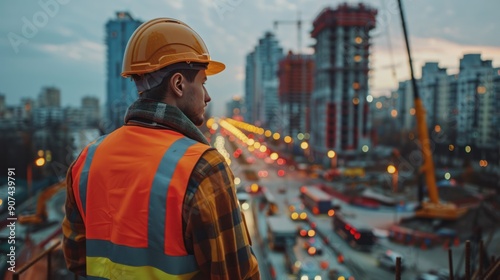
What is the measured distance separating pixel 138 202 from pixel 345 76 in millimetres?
35084

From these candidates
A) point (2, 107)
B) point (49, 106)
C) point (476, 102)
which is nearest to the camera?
point (2, 107)

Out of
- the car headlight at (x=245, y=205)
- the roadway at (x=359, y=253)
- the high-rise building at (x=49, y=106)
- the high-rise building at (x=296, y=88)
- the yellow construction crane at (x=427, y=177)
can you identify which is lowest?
the roadway at (x=359, y=253)

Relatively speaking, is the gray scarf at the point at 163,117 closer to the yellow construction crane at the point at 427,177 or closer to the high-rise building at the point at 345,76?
the yellow construction crane at the point at 427,177

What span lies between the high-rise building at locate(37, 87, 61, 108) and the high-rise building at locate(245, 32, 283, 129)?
140 ft

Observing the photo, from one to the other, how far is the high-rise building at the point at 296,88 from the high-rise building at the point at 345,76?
50.0 feet

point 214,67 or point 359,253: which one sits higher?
point 214,67

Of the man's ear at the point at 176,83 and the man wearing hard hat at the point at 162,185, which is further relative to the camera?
the man's ear at the point at 176,83

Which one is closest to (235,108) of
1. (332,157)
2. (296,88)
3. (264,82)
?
(264,82)

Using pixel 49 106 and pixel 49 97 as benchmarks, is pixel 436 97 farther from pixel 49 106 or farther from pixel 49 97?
pixel 49 97

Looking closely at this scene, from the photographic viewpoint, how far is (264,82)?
7781 centimetres

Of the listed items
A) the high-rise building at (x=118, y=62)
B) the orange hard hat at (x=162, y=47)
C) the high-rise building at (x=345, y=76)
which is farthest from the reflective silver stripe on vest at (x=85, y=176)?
the high-rise building at (x=345, y=76)

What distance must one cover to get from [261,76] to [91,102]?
41.5 meters

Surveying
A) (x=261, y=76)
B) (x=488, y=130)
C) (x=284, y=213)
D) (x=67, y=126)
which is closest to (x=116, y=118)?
(x=284, y=213)

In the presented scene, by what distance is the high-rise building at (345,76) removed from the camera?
110 feet
